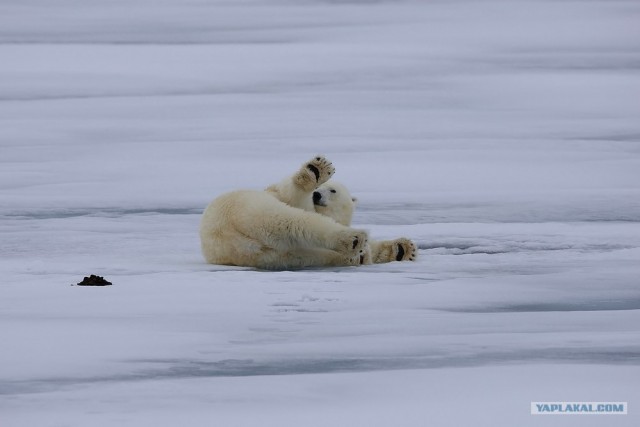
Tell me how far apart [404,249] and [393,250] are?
0.05m

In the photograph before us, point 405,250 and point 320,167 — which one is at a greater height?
point 320,167

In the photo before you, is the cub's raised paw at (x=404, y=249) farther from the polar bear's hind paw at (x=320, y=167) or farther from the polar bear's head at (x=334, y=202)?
the polar bear's hind paw at (x=320, y=167)

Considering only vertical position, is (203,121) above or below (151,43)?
below

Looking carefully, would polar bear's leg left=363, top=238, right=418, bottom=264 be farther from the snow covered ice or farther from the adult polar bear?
the snow covered ice

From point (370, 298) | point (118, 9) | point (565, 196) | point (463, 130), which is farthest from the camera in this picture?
point (118, 9)

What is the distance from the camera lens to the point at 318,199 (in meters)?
5.56

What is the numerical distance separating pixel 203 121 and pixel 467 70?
3.01 meters

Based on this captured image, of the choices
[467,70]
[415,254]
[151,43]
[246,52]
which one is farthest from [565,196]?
[151,43]

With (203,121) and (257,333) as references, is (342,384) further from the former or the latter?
(203,121)

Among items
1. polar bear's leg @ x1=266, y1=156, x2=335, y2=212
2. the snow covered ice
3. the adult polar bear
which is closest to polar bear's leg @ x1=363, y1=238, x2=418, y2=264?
the adult polar bear

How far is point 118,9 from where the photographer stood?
16266mm

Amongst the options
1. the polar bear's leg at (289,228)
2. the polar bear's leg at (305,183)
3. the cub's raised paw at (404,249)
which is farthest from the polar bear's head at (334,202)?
the polar bear's leg at (289,228)

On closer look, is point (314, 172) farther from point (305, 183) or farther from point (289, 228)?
point (289, 228)

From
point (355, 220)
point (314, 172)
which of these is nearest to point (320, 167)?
point (314, 172)
